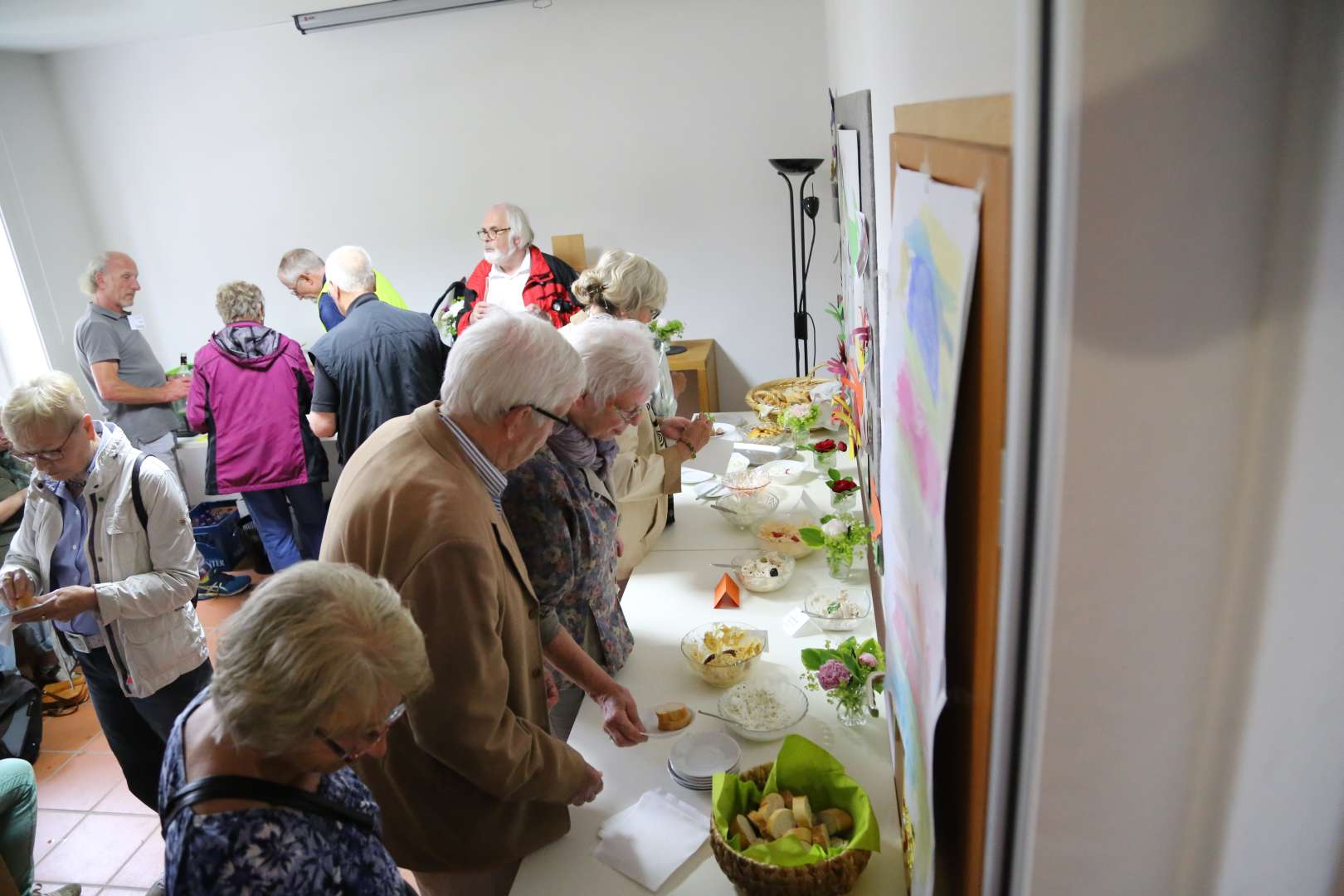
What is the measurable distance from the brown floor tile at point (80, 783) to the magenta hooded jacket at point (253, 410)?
1303 mm

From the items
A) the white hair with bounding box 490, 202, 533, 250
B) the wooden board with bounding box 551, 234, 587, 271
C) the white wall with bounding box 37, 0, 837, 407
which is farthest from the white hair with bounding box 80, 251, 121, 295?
the wooden board with bounding box 551, 234, 587, 271

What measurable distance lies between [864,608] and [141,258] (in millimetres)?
6650

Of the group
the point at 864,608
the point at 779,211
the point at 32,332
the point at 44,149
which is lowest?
the point at 864,608

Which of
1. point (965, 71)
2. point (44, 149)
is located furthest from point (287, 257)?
point (965, 71)

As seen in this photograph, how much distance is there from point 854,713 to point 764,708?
18 centimetres

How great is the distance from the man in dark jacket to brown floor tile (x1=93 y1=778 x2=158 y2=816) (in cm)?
159

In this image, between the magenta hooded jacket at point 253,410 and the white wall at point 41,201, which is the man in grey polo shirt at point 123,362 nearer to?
the magenta hooded jacket at point 253,410

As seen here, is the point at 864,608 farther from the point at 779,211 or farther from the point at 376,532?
the point at 779,211

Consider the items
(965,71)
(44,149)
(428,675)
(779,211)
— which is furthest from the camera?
(44,149)

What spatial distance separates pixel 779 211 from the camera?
562cm

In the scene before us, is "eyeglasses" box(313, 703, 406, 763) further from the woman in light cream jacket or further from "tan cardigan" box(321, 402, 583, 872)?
the woman in light cream jacket

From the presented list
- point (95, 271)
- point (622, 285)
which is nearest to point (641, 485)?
point (622, 285)

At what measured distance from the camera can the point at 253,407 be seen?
4027 millimetres

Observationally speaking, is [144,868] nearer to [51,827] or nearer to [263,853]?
[51,827]
